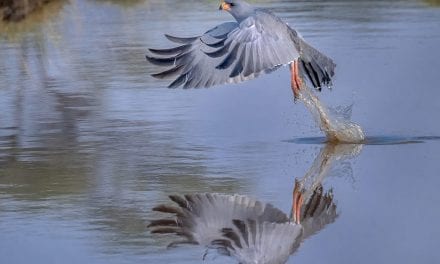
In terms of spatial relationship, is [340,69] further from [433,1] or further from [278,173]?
[433,1]

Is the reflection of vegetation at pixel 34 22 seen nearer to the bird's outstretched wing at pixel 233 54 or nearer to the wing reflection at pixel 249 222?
the bird's outstretched wing at pixel 233 54

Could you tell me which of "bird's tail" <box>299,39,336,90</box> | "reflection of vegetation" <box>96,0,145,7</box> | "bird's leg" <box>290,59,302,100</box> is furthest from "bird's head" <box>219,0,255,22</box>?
"reflection of vegetation" <box>96,0,145,7</box>

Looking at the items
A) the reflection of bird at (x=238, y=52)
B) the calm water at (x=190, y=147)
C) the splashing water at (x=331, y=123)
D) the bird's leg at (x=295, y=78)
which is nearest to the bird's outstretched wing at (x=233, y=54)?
the reflection of bird at (x=238, y=52)

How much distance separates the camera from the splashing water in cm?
1045

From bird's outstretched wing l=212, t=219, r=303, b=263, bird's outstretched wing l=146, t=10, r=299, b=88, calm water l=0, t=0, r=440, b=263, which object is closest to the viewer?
bird's outstretched wing l=212, t=219, r=303, b=263

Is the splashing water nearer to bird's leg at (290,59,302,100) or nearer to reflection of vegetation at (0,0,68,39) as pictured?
bird's leg at (290,59,302,100)

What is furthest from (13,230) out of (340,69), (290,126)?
(340,69)

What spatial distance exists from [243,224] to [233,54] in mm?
2126

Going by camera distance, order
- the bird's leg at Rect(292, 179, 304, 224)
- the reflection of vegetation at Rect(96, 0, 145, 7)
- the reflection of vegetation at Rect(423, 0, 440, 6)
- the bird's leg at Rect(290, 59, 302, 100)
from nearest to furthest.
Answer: the bird's leg at Rect(292, 179, 304, 224) → the bird's leg at Rect(290, 59, 302, 100) → the reflection of vegetation at Rect(423, 0, 440, 6) → the reflection of vegetation at Rect(96, 0, 145, 7)

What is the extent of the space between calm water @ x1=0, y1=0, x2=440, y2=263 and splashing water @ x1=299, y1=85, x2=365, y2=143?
0.12m

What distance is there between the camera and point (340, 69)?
45.6 feet

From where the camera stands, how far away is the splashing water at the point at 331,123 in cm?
1045

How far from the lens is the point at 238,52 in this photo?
955cm

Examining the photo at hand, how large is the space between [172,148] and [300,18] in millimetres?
8846
